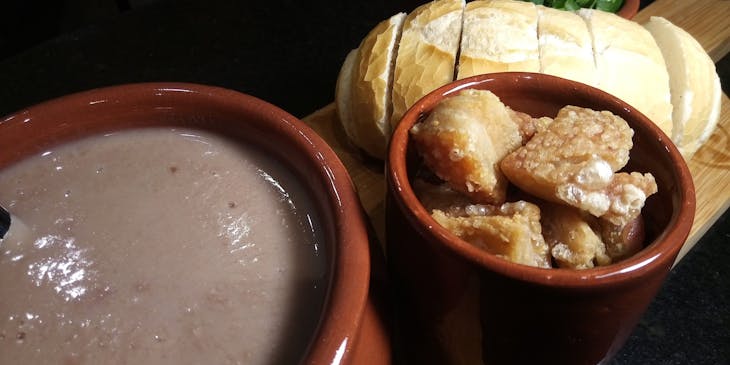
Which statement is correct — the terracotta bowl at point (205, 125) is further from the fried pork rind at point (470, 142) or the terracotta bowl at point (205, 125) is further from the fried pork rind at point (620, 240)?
the fried pork rind at point (620, 240)

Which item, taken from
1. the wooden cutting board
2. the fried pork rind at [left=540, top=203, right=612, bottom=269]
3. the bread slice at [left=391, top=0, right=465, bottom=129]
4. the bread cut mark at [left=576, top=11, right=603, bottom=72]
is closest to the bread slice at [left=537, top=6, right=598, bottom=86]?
the bread cut mark at [left=576, top=11, right=603, bottom=72]

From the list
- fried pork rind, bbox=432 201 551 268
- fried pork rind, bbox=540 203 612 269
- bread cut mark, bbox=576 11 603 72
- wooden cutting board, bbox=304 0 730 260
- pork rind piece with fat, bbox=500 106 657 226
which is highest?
pork rind piece with fat, bbox=500 106 657 226

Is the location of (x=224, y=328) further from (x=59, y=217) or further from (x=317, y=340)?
(x=59, y=217)

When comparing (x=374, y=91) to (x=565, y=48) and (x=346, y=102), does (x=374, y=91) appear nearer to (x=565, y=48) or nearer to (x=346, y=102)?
(x=346, y=102)

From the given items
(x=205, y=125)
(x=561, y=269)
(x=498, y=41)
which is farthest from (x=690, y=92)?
(x=205, y=125)

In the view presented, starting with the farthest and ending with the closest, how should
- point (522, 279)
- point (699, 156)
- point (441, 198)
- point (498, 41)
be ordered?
point (699, 156)
point (498, 41)
point (441, 198)
point (522, 279)

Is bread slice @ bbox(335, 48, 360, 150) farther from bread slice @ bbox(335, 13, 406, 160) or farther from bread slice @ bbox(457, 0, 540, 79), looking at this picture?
bread slice @ bbox(457, 0, 540, 79)
